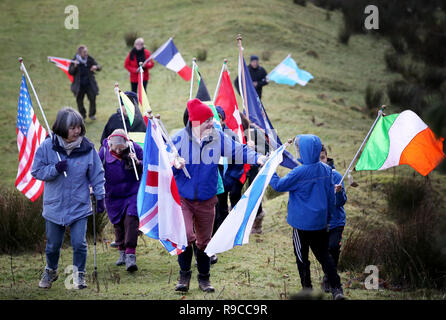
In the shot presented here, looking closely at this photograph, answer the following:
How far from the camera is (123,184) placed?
255 inches

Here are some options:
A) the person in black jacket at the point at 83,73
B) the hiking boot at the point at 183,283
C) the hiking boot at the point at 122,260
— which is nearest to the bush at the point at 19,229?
the hiking boot at the point at 122,260

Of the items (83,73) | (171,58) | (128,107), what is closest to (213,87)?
(83,73)

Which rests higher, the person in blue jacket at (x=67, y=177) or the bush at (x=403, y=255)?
the person in blue jacket at (x=67, y=177)

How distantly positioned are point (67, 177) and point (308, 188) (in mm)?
2273

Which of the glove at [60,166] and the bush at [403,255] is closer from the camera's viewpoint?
the glove at [60,166]

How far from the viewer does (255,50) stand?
20.4 m

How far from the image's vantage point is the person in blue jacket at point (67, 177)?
5285 mm

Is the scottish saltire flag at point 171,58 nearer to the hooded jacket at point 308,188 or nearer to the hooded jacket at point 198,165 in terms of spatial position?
the hooded jacket at point 198,165

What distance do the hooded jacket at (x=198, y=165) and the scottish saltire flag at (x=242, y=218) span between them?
0.32 m

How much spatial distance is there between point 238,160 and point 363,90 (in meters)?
14.5

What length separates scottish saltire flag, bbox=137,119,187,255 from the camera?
518 centimetres

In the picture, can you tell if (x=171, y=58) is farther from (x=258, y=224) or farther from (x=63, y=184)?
(x=63, y=184)

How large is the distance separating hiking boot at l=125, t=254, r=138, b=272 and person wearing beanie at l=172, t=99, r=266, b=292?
118cm

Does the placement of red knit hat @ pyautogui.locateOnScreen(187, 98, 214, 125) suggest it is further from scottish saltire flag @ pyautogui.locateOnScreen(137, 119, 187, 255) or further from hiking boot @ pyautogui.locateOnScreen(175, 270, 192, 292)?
hiking boot @ pyautogui.locateOnScreen(175, 270, 192, 292)
